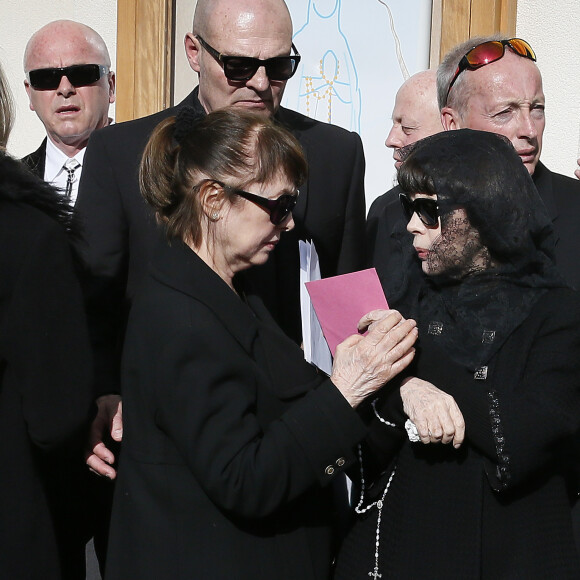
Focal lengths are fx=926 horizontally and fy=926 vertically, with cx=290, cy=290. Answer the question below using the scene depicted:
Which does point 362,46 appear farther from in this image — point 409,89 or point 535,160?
point 535,160

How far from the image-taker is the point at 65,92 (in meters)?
4.36

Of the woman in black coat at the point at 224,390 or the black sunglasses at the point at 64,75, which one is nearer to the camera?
the woman in black coat at the point at 224,390

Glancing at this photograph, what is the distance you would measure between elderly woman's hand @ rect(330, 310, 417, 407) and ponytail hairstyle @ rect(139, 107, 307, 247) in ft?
1.36

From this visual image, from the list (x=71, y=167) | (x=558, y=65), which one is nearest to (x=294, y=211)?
(x=71, y=167)

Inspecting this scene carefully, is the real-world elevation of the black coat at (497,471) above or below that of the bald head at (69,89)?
below

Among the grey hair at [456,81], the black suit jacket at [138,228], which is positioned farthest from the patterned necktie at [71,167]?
the grey hair at [456,81]

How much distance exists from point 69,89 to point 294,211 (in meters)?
1.89

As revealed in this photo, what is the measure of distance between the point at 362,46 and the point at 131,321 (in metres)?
3.53

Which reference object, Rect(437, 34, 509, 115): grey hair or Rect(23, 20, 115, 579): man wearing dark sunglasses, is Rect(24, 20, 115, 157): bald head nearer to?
Rect(23, 20, 115, 579): man wearing dark sunglasses

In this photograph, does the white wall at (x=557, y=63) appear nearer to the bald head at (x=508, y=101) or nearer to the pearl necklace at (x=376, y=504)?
the bald head at (x=508, y=101)

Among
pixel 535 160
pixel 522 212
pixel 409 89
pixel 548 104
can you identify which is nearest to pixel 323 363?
pixel 522 212

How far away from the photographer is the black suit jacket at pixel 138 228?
9.30 ft

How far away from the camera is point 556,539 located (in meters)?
2.20

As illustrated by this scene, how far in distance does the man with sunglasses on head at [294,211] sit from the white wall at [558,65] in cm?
231
